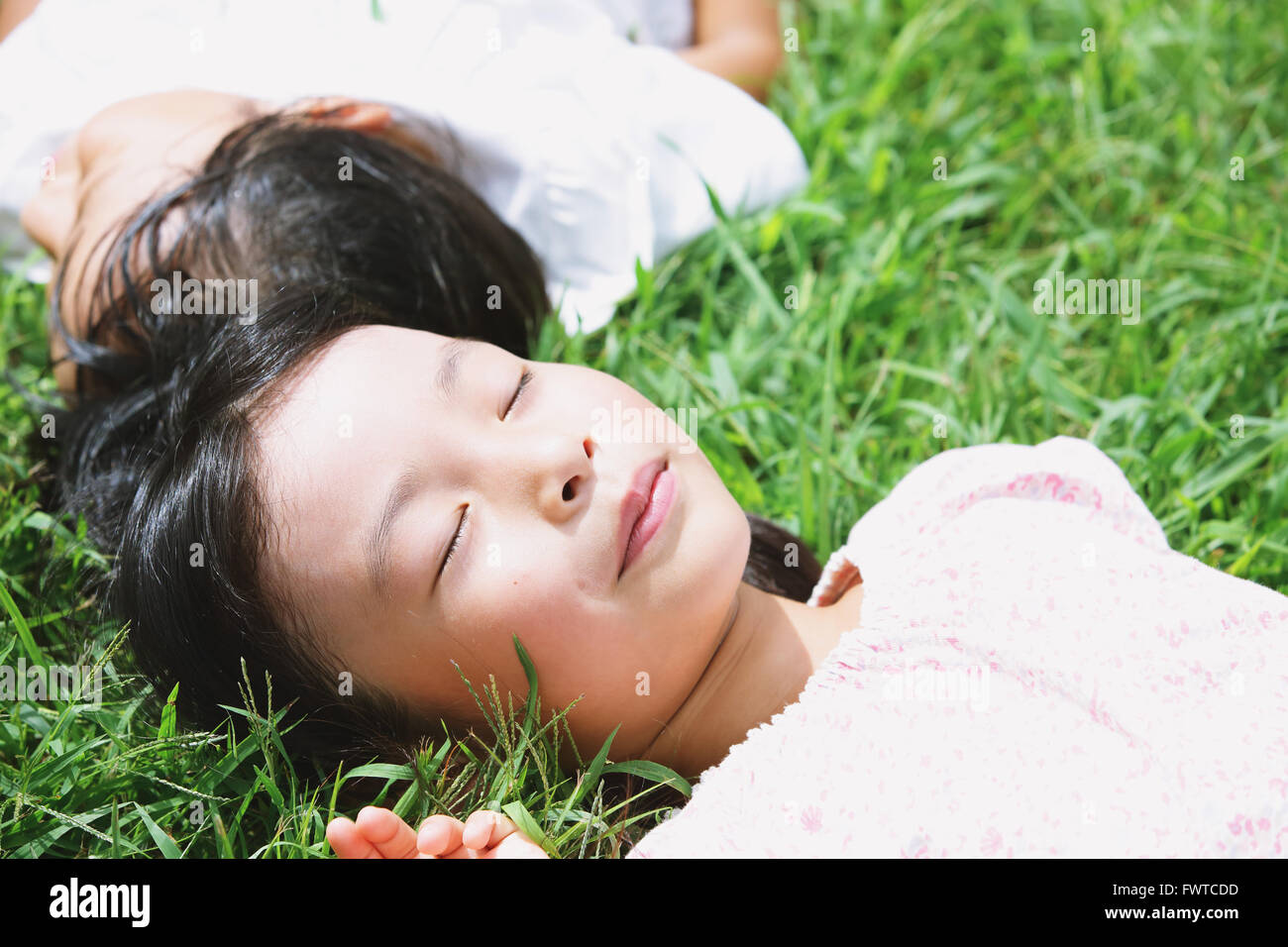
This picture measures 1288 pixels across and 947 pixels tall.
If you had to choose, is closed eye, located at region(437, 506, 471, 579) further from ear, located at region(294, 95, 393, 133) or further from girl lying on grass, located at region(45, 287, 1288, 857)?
ear, located at region(294, 95, 393, 133)

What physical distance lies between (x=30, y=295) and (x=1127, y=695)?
101 inches

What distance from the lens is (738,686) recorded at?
1.77m

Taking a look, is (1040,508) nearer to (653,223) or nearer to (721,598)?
(721,598)

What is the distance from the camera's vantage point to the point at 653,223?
272 centimetres

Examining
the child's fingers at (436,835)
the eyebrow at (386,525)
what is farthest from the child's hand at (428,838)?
the eyebrow at (386,525)

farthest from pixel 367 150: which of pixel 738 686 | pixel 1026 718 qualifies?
pixel 1026 718

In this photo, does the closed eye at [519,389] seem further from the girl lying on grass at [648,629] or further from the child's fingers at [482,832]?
the child's fingers at [482,832]

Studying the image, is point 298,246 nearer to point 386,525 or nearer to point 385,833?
point 386,525

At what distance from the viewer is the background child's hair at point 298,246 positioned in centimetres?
218

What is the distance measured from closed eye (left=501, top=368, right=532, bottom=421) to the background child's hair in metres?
0.42

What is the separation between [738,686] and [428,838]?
1.85ft
